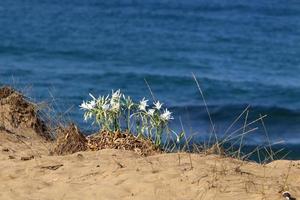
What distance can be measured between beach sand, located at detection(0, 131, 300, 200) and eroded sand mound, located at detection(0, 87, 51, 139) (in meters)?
1.88

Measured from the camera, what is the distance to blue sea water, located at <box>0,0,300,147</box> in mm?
19828

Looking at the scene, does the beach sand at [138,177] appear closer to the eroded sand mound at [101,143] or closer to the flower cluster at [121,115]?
the eroded sand mound at [101,143]

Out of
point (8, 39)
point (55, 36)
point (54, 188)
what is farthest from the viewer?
point (55, 36)

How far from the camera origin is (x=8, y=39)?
31.3 meters

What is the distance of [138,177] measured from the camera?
6.82 m

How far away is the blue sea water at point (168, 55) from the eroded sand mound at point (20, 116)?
72.4 inches

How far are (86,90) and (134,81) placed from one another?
3.08 m

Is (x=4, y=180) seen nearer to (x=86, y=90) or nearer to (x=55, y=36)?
(x=86, y=90)

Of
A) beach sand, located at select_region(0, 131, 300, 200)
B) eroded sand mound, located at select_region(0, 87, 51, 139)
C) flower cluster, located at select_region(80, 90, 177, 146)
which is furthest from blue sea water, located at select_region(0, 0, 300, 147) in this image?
beach sand, located at select_region(0, 131, 300, 200)

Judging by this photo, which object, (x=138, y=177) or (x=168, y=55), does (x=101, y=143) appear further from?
(x=168, y=55)

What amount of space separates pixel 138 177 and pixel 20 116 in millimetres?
3576

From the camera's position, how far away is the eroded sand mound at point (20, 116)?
9.84 meters

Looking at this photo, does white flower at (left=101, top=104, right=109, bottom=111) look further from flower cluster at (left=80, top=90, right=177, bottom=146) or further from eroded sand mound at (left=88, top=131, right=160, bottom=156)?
eroded sand mound at (left=88, top=131, right=160, bottom=156)

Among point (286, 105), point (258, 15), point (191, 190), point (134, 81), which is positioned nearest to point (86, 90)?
point (134, 81)
